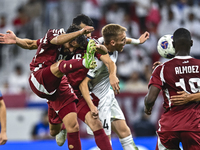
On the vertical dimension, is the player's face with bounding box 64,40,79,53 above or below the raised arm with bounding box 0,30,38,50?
below

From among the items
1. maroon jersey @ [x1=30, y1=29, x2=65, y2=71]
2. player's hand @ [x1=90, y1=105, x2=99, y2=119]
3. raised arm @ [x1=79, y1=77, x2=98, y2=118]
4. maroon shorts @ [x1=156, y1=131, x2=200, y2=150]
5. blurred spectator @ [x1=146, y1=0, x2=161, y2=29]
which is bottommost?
maroon shorts @ [x1=156, y1=131, x2=200, y2=150]

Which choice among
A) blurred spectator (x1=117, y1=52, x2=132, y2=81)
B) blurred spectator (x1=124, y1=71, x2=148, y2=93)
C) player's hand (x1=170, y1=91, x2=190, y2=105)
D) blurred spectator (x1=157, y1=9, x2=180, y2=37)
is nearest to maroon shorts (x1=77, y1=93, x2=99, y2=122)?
player's hand (x1=170, y1=91, x2=190, y2=105)

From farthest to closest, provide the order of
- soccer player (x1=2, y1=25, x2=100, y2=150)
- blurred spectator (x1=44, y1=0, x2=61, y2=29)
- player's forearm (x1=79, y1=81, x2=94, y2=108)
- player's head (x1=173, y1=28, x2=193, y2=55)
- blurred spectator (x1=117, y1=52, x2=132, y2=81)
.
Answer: blurred spectator (x1=44, y1=0, x2=61, y2=29), blurred spectator (x1=117, y1=52, x2=132, y2=81), player's forearm (x1=79, y1=81, x2=94, y2=108), soccer player (x1=2, y1=25, x2=100, y2=150), player's head (x1=173, y1=28, x2=193, y2=55)

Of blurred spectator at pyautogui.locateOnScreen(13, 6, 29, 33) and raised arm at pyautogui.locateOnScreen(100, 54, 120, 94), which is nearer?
raised arm at pyautogui.locateOnScreen(100, 54, 120, 94)

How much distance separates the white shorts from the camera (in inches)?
Answer: 201

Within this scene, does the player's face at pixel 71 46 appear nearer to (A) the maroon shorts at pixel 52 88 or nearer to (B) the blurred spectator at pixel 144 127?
(A) the maroon shorts at pixel 52 88

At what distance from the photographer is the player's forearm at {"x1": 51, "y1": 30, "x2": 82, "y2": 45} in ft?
14.0

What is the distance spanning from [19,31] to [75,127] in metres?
7.42

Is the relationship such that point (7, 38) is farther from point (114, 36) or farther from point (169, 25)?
point (169, 25)

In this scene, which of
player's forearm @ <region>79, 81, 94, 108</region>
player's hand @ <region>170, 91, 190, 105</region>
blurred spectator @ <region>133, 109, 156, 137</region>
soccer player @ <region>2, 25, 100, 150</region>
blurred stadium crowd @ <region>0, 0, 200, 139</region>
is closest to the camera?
player's hand @ <region>170, 91, 190, 105</region>

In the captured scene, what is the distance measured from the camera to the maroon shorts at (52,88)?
4.75 m

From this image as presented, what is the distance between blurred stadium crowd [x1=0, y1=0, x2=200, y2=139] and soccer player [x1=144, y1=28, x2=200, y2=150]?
683 centimetres

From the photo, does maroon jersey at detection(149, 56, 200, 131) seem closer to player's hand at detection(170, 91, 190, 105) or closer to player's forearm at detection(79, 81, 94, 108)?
player's hand at detection(170, 91, 190, 105)

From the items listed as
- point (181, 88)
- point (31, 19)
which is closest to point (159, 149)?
point (181, 88)
